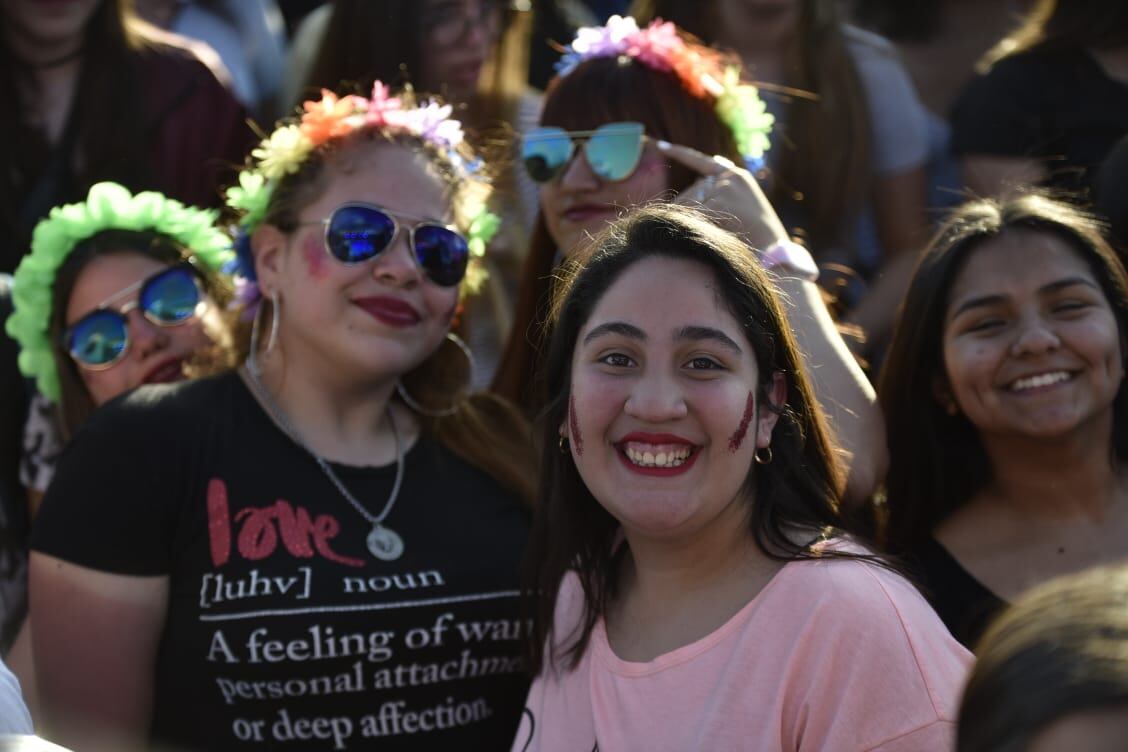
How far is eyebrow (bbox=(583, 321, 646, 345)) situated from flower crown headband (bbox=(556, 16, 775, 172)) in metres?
1.27

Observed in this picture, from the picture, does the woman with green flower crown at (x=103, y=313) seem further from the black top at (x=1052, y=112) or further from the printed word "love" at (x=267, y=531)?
the black top at (x=1052, y=112)

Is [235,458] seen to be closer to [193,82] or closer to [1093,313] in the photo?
[193,82]

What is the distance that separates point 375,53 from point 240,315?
1.08 metres

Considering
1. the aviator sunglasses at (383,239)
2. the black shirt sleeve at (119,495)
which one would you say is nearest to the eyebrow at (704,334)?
the aviator sunglasses at (383,239)

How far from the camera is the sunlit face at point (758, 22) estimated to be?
4.28m

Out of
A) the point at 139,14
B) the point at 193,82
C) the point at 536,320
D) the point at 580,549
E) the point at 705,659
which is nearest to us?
the point at 705,659

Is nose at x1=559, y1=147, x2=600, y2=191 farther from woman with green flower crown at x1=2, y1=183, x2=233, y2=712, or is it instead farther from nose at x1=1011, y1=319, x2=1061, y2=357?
nose at x1=1011, y1=319, x2=1061, y2=357

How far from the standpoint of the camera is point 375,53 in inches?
164

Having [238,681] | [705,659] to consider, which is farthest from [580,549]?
[238,681]

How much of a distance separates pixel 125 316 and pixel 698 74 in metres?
1.49

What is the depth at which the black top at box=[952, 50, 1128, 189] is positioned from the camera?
3.77 metres

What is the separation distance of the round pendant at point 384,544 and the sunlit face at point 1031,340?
1213 millimetres

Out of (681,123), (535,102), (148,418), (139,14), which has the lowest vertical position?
(148,418)

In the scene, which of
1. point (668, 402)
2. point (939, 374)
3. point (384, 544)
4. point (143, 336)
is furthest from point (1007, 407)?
point (143, 336)
